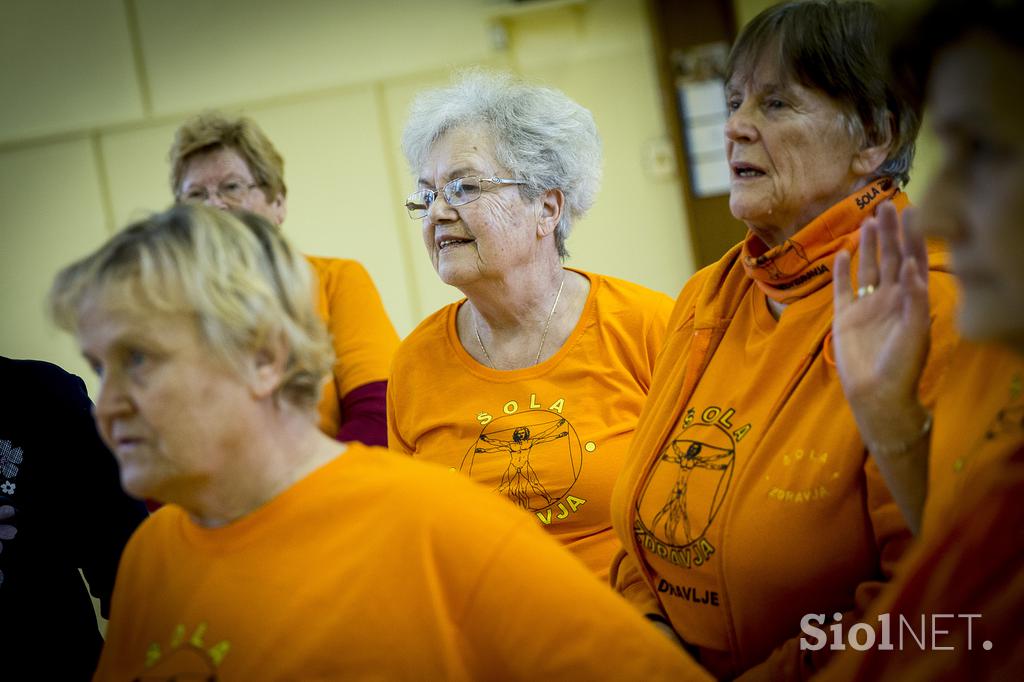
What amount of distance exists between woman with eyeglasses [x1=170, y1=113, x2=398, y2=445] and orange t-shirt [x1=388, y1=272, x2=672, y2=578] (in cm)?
27

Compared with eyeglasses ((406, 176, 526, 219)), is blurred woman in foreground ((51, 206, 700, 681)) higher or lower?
lower

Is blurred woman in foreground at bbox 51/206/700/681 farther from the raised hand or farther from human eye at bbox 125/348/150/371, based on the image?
the raised hand

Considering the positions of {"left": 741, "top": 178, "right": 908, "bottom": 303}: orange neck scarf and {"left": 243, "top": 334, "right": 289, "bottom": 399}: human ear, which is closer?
{"left": 243, "top": 334, "right": 289, "bottom": 399}: human ear

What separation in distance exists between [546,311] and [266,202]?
1100mm

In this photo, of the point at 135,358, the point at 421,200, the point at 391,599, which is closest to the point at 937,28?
the point at 391,599

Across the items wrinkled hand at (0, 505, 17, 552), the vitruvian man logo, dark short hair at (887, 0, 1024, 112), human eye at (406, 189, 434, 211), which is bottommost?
the vitruvian man logo

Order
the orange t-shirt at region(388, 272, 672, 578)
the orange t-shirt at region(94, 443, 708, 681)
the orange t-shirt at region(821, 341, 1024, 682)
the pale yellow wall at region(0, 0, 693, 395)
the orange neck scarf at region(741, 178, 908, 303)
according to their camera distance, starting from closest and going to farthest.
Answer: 1. the orange t-shirt at region(821, 341, 1024, 682)
2. the orange t-shirt at region(94, 443, 708, 681)
3. the orange neck scarf at region(741, 178, 908, 303)
4. the orange t-shirt at region(388, 272, 672, 578)
5. the pale yellow wall at region(0, 0, 693, 395)

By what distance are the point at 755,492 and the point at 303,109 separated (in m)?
3.96

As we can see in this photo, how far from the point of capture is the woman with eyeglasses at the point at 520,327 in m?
1.95

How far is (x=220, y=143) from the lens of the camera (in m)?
2.79

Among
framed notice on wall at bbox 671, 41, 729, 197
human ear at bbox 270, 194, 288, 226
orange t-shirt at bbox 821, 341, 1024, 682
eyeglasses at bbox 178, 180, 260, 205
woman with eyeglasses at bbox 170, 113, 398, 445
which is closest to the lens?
orange t-shirt at bbox 821, 341, 1024, 682

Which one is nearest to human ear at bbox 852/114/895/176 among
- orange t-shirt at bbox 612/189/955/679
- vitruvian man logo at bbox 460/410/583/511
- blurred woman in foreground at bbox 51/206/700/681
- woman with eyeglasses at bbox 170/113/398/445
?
orange t-shirt at bbox 612/189/955/679

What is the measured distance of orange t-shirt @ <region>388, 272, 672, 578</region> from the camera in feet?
6.30

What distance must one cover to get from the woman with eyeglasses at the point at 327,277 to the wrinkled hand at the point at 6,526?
812 mm
